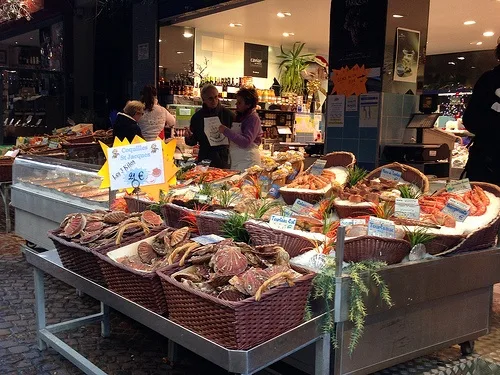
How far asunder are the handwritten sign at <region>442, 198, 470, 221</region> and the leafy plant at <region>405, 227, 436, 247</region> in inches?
12.7

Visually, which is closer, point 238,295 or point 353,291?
point 238,295

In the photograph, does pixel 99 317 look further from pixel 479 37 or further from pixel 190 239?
pixel 479 37

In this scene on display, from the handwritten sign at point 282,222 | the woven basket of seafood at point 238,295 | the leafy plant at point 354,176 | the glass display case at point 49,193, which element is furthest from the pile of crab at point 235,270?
the glass display case at point 49,193

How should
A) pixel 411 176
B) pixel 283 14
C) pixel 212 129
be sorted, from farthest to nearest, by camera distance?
1. pixel 283 14
2. pixel 212 129
3. pixel 411 176

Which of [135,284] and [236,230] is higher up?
[236,230]

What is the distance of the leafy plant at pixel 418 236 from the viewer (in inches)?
107

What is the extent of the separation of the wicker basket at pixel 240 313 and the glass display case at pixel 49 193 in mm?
2492

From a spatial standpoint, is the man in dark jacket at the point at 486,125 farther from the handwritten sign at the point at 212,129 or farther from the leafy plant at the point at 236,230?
the leafy plant at the point at 236,230

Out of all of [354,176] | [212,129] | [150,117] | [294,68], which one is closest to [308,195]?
[354,176]

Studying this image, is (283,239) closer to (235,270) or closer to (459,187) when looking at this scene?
(235,270)

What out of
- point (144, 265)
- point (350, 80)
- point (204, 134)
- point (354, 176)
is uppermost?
point (350, 80)

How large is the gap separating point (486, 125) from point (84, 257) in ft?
11.7

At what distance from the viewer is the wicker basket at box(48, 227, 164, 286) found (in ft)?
9.53

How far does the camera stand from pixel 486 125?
4.74 meters
